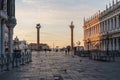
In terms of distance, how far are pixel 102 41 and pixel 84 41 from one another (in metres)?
40.9

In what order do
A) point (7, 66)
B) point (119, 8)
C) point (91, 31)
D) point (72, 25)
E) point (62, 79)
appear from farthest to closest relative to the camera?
point (72, 25) → point (91, 31) → point (119, 8) → point (7, 66) → point (62, 79)

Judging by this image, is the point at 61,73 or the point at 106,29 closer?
the point at 61,73

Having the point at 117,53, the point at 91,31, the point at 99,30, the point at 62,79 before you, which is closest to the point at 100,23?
the point at 99,30

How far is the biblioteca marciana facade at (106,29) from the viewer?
93.9 metres

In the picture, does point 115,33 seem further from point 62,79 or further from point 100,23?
point 62,79

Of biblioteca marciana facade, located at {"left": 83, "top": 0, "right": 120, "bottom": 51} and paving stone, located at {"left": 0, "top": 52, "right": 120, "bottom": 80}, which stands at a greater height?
biblioteca marciana facade, located at {"left": 83, "top": 0, "right": 120, "bottom": 51}

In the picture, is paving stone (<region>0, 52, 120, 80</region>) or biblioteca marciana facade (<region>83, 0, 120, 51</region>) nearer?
paving stone (<region>0, 52, 120, 80</region>)

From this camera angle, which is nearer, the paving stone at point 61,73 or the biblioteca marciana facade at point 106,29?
the paving stone at point 61,73

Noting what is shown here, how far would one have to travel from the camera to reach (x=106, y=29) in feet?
354

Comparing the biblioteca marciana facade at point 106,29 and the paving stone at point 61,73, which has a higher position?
the biblioteca marciana facade at point 106,29

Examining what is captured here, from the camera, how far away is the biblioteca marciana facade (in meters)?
93.9

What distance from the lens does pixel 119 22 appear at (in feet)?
299

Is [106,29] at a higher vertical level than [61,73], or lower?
higher

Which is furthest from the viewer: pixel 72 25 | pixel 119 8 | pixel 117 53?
pixel 72 25
